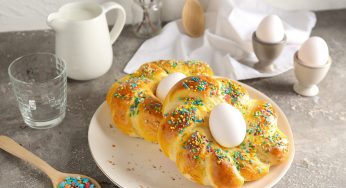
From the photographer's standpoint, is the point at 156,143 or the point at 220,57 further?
the point at 220,57

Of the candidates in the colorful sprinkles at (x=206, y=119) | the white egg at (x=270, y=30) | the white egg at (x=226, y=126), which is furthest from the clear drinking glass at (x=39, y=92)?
the white egg at (x=270, y=30)

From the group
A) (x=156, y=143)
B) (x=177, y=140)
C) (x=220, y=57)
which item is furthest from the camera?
(x=220, y=57)

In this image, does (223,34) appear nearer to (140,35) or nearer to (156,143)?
(140,35)

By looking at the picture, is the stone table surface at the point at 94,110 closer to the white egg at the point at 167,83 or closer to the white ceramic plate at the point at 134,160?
the white ceramic plate at the point at 134,160

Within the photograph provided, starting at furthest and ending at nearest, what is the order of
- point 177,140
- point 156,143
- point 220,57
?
1. point 220,57
2. point 156,143
3. point 177,140

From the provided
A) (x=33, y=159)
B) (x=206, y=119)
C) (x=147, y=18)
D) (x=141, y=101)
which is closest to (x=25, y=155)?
(x=33, y=159)

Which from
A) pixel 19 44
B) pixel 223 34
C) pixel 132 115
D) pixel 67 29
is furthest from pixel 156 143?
pixel 19 44

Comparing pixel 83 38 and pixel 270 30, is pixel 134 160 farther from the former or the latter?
pixel 270 30

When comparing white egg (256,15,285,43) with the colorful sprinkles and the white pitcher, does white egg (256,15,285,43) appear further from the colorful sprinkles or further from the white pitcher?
the white pitcher
